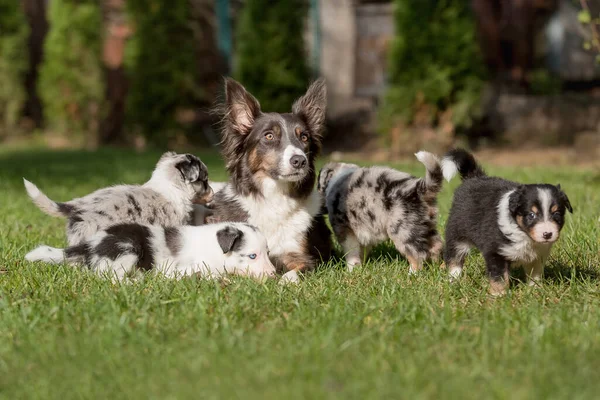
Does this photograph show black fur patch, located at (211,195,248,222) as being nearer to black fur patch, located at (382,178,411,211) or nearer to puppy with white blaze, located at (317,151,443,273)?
puppy with white blaze, located at (317,151,443,273)

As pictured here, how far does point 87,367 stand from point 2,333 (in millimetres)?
867

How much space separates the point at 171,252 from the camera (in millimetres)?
5797

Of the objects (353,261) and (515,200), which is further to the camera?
(353,261)

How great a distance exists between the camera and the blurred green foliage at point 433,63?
50.6ft

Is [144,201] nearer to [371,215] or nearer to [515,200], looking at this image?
[371,215]

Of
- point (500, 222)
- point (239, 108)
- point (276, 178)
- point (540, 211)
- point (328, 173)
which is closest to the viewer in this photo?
point (540, 211)

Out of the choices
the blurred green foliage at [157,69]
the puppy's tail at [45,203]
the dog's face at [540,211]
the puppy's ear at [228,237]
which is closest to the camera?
the dog's face at [540,211]

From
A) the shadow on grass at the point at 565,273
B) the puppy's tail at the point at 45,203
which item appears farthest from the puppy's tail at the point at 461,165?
the puppy's tail at the point at 45,203

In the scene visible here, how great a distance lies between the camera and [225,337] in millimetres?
4051

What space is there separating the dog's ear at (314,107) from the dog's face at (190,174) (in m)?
1.10

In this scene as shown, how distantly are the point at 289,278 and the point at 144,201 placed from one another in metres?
1.68

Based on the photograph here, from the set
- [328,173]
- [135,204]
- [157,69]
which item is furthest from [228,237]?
[157,69]

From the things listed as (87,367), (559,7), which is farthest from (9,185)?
(559,7)

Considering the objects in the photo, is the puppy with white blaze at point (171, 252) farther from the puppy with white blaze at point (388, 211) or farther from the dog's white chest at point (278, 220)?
the puppy with white blaze at point (388, 211)
